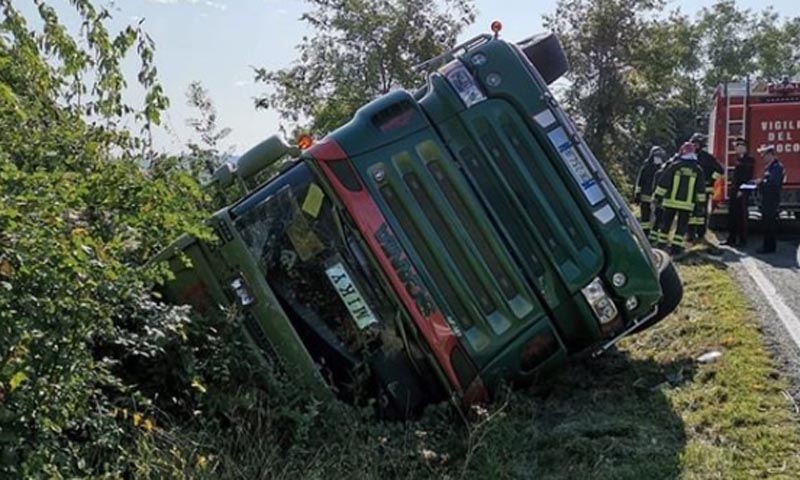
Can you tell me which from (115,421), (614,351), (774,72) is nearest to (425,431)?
(115,421)

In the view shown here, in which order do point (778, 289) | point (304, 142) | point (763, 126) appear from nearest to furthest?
point (304, 142)
point (778, 289)
point (763, 126)

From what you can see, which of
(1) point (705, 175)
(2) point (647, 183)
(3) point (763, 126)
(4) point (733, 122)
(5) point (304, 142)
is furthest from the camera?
(4) point (733, 122)

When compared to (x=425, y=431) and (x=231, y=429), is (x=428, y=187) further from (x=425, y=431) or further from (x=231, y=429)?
(x=231, y=429)

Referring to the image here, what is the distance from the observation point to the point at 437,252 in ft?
14.5

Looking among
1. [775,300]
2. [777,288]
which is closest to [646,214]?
[777,288]

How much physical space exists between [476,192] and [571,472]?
4.89 ft

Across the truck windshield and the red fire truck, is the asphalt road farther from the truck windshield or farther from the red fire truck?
the truck windshield

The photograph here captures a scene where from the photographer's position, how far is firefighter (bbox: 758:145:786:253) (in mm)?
10516

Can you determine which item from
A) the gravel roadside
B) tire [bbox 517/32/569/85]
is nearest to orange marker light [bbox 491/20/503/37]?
tire [bbox 517/32/569/85]

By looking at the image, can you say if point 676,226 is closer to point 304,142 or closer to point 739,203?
point 739,203

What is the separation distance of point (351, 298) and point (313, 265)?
29 cm

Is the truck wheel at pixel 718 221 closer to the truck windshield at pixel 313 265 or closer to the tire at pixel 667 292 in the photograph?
the tire at pixel 667 292

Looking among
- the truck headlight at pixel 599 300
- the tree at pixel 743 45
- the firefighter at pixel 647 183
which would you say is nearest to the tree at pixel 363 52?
the firefighter at pixel 647 183

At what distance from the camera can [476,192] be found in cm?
450
